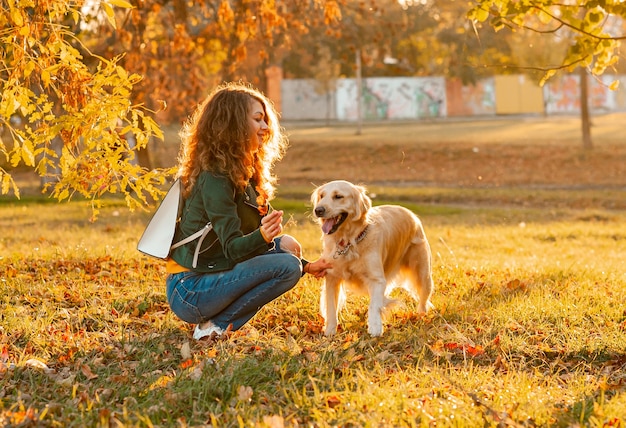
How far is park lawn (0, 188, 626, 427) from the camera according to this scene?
411cm

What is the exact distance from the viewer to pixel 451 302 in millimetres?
6785

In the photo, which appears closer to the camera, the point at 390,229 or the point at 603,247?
the point at 390,229

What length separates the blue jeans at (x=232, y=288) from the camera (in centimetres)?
555

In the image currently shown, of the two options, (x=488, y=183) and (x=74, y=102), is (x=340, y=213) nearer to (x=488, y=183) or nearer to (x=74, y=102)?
(x=74, y=102)

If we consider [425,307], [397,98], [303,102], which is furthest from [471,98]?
[425,307]

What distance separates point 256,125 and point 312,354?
159 centimetres

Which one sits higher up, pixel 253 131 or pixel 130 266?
pixel 253 131

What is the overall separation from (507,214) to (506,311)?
430 inches

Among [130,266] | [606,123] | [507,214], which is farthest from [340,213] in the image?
[606,123]

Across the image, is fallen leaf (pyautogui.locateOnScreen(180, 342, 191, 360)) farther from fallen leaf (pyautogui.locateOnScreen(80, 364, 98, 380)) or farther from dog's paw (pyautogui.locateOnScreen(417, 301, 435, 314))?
dog's paw (pyautogui.locateOnScreen(417, 301, 435, 314))

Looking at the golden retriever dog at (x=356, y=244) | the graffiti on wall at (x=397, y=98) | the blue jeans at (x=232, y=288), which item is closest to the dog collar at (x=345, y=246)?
the golden retriever dog at (x=356, y=244)

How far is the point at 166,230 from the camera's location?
18.4 ft

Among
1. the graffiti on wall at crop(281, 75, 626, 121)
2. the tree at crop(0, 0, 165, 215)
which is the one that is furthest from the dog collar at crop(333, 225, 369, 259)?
the graffiti on wall at crop(281, 75, 626, 121)

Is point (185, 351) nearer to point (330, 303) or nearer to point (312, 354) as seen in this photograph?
point (312, 354)
